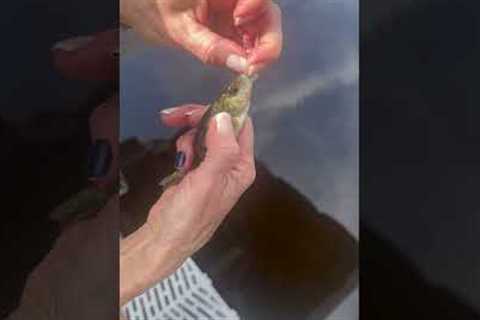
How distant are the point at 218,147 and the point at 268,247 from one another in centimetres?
23

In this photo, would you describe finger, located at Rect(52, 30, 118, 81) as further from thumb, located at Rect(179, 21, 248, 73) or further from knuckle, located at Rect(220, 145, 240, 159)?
knuckle, located at Rect(220, 145, 240, 159)

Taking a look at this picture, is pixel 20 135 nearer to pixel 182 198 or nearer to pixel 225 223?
pixel 182 198

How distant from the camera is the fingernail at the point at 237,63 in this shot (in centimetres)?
154

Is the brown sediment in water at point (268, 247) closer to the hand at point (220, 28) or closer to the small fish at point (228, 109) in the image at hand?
the small fish at point (228, 109)

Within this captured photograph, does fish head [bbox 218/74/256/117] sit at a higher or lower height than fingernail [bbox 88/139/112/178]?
higher

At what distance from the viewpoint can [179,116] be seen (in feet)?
4.99

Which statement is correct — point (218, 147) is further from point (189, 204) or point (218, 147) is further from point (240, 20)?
point (240, 20)

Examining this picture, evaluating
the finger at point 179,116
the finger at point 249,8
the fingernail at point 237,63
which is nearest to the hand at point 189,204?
the finger at point 179,116

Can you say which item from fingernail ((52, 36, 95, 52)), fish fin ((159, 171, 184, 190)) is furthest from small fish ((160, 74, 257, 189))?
fingernail ((52, 36, 95, 52))

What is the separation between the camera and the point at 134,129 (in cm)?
151

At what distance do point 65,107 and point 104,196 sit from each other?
20cm

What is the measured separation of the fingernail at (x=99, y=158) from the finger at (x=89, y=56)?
135 millimetres

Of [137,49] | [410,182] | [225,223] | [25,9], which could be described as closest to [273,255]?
[225,223]

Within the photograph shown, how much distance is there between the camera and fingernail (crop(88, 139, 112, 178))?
4.89ft
